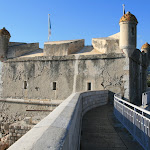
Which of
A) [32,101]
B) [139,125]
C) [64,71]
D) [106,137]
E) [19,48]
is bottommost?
[32,101]

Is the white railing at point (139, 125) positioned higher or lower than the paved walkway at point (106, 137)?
higher

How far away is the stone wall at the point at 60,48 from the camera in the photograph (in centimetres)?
1209

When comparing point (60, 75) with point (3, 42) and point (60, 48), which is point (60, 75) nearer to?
point (60, 48)

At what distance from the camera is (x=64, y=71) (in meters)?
11.7

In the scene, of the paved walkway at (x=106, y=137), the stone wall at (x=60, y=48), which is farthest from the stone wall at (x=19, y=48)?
the paved walkway at (x=106, y=137)

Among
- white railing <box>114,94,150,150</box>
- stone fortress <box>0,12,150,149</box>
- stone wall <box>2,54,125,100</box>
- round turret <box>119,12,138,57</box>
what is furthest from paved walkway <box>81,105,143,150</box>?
round turret <box>119,12,138,57</box>

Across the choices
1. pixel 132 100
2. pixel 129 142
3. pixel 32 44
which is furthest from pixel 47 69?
pixel 129 142

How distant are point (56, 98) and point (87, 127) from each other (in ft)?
23.0

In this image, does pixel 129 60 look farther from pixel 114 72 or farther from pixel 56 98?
pixel 56 98

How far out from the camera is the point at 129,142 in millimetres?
3822

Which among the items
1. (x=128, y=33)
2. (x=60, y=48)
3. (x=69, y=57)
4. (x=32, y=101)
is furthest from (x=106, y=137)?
(x=60, y=48)

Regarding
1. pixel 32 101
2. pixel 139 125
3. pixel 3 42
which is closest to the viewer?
pixel 139 125

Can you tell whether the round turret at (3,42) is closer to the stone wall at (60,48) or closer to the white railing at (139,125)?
the stone wall at (60,48)

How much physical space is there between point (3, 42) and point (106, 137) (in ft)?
38.0
